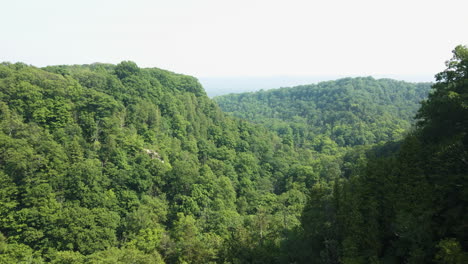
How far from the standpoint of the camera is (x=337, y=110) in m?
130

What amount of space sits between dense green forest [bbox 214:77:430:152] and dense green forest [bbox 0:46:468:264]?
26479 millimetres

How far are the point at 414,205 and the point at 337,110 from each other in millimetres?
122155

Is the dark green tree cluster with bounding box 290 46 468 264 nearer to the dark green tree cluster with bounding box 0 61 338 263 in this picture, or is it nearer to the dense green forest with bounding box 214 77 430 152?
the dark green tree cluster with bounding box 0 61 338 263

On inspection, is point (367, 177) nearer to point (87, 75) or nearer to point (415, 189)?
point (415, 189)

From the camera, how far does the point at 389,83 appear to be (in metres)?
160

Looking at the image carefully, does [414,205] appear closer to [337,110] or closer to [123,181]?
[123,181]

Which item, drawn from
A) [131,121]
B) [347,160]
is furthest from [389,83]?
[131,121]

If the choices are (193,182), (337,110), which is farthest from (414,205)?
(337,110)

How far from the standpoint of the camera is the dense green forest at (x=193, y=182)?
1581cm

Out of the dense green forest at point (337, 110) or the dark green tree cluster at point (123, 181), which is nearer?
the dark green tree cluster at point (123, 181)

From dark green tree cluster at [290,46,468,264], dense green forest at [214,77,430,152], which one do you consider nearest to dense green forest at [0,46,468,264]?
dark green tree cluster at [290,46,468,264]

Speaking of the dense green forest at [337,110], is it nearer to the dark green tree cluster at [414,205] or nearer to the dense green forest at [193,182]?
the dense green forest at [193,182]

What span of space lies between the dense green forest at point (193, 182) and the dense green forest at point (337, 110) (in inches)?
1042

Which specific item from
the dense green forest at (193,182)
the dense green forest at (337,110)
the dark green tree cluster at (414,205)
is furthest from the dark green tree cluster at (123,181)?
the dense green forest at (337,110)
